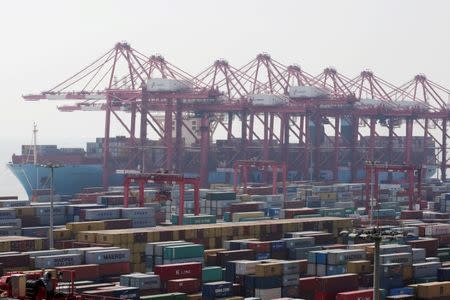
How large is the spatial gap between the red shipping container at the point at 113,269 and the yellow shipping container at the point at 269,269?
286 inches

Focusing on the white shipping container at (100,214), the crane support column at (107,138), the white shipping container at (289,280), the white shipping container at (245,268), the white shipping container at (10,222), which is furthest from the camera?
the crane support column at (107,138)

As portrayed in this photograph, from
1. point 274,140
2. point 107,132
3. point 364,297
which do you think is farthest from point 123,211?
point 274,140

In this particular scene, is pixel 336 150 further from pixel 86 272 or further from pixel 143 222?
pixel 86 272

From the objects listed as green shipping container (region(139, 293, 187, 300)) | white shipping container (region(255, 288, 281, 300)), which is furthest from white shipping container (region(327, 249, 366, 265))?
green shipping container (region(139, 293, 187, 300))

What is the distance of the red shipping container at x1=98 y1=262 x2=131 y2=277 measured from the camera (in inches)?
2180

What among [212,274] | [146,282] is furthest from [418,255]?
[146,282]

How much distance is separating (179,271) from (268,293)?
16.7ft

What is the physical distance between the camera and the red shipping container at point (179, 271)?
5212 cm

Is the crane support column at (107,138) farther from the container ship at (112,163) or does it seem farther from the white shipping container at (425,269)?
the white shipping container at (425,269)

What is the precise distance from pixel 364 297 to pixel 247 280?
7116 mm

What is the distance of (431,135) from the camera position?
601 ft

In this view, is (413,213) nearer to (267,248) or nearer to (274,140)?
(267,248)

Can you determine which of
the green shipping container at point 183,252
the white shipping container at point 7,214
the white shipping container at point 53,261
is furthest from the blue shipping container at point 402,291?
the white shipping container at point 7,214

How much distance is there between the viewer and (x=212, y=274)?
55562 mm
